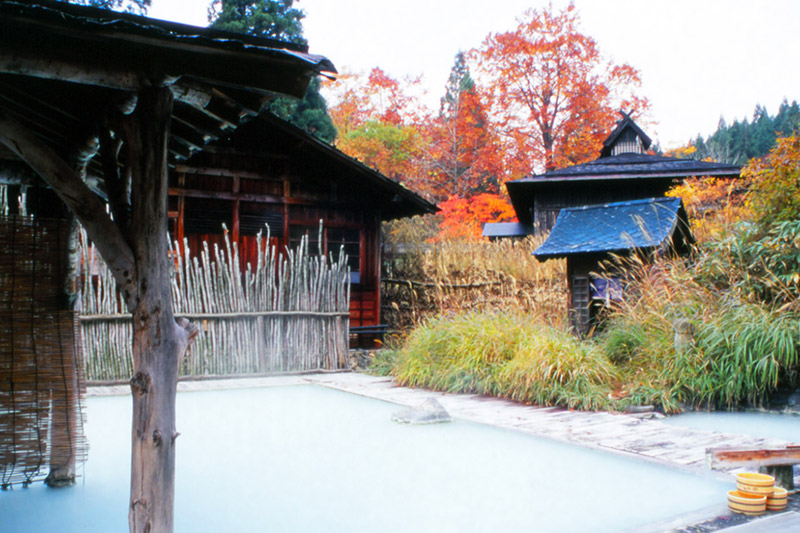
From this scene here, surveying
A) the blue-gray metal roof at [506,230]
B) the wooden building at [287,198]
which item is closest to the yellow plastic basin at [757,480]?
the wooden building at [287,198]

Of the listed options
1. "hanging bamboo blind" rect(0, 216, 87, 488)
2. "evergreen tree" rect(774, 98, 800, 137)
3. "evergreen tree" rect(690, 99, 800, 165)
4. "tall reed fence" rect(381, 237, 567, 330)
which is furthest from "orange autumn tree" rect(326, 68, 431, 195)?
"evergreen tree" rect(774, 98, 800, 137)

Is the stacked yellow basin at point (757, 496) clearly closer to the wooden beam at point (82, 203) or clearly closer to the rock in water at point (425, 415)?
the rock in water at point (425, 415)

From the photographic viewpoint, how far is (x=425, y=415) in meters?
5.60

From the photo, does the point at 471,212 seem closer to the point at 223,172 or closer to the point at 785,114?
the point at 223,172

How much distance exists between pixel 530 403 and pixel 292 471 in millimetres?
2886

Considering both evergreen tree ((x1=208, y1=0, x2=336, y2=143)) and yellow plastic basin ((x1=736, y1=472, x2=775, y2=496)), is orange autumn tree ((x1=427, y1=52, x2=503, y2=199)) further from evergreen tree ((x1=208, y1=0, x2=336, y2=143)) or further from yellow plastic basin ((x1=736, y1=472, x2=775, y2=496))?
yellow plastic basin ((x1=736, y1=472, x2=775, y2=496))

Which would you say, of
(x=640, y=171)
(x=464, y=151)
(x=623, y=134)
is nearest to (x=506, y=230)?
(x=640, y=171)

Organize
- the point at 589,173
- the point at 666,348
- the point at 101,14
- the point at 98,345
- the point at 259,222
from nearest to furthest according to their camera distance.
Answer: the point at 101,14
the point at 666,348
the point at 98,345
the point at 259,222
the point at 589,173

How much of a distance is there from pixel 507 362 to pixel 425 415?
149cm

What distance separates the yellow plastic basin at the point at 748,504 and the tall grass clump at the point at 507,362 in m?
2.80

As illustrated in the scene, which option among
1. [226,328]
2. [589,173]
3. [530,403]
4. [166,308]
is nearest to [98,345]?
[226,328]

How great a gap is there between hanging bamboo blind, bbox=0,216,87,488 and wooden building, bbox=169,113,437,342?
6.43 meters

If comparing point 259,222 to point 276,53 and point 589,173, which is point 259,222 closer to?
point 276,53

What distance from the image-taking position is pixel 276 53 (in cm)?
245
